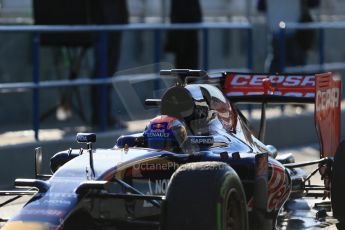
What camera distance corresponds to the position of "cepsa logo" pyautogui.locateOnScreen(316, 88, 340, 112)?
371 inches

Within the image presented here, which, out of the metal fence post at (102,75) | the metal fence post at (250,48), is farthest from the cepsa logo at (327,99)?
the metal fence post at (250,48)

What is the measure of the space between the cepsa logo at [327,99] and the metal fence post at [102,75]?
3825 millimetres

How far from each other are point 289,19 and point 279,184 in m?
9.91

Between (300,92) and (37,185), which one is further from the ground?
(300,92)

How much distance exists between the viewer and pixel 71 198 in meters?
6.70

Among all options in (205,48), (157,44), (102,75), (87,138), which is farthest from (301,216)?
(205,48)

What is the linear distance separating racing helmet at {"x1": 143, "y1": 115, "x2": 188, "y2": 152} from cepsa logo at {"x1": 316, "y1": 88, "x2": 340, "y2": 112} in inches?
77.2

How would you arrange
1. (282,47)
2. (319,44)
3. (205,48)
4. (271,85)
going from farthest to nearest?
1. (319,44)
2. (282,47)
3. (205,48)
4. (271,85)

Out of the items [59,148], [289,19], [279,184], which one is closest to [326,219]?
[279,184]

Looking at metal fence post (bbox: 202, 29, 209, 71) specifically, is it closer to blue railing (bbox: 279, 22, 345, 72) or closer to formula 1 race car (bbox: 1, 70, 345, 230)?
blue railing (bbox: 279, 22, 345, 72)

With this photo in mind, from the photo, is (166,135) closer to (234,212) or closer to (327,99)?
(234,212)

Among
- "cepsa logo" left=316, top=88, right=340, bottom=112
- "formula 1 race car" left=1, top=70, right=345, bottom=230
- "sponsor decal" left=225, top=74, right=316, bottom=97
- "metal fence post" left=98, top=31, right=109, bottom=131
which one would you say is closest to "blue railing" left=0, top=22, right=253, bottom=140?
"metal fence post" left=98, top=31, right=109, bottom=131

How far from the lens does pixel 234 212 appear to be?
22.9ft

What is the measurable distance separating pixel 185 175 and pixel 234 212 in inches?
19.8
